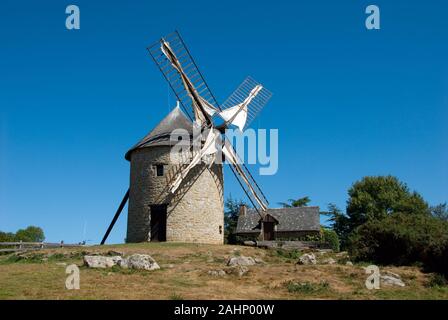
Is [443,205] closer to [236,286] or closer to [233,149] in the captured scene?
[233,149]

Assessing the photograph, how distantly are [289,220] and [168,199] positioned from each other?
1444 cm

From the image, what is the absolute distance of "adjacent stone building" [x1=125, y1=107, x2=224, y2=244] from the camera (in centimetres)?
2912

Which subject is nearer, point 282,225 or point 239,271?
point 239,271

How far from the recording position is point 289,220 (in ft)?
131

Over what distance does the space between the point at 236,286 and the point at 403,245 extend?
9.91m

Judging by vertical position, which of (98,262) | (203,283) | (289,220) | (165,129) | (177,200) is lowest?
(203,283)

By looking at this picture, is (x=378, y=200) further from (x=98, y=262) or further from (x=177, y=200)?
(x=98, y=262)

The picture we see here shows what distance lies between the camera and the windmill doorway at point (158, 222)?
29438 millimetres

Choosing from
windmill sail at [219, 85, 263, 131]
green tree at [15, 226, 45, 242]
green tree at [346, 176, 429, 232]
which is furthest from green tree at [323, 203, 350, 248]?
green tree at [15, 226, 45, 242]

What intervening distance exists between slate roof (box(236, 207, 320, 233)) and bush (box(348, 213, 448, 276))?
15174 mm

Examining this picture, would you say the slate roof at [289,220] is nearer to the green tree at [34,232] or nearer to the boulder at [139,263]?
the boulder at [139,263]

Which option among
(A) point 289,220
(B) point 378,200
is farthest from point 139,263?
(B) point 378,200

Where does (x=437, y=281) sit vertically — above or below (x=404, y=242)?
below
